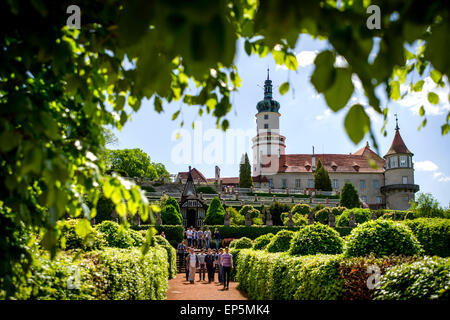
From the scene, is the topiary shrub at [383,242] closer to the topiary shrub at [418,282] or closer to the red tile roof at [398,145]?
the topiary shrub at [418,282]

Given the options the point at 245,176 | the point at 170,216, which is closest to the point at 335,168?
the point at 245,176

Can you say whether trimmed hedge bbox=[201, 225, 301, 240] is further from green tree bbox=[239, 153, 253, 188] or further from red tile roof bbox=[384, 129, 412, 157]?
red tile roof bbox=[384, 129, 412, 157]

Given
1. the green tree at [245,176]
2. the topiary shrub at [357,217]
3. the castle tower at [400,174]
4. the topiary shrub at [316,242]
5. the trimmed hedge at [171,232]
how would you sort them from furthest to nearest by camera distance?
the green tree at [245,176], the castle tower at [400,174], the topiary shrub at [357,217], the trimmed hedge at [171,232], the topiary shrub at [316,242]

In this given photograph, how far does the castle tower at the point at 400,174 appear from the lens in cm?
6588

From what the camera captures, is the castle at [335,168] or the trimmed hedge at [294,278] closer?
the trimmed hedge at [294,278]

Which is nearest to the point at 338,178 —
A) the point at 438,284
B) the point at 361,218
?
the point at 361,218

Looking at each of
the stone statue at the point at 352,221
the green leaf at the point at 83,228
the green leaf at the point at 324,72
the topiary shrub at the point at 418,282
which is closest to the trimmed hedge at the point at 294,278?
the topiary shrub at the point at 418,282

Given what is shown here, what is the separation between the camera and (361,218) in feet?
127

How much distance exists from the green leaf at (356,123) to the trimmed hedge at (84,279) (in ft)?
5.79

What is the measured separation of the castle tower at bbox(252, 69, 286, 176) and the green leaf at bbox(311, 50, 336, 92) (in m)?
77.7

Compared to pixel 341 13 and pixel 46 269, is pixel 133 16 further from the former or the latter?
pixel 46 269

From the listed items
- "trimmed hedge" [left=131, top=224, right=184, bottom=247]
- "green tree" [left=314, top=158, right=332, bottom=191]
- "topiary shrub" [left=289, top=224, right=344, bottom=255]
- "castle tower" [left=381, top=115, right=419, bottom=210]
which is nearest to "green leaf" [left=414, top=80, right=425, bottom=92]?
"topiary shrub" [left=289, top=224, right=344, bottom=255]

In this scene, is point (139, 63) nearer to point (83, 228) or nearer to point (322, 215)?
point (83, 228)
